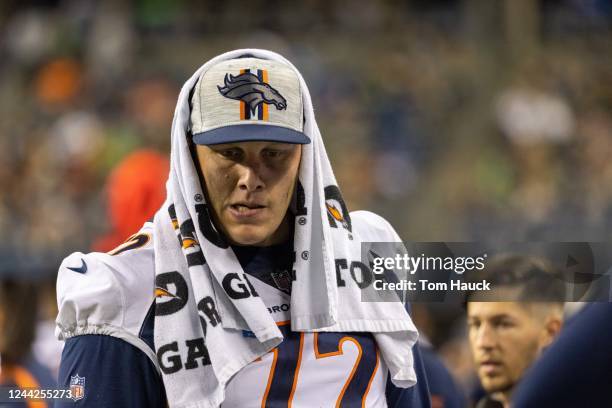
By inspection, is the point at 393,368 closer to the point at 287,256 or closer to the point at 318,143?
the point at 287,256

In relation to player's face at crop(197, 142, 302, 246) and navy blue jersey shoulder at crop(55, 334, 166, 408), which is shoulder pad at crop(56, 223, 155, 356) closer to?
navy blue jersey shoulder at crop(55, 334, 166, 408)

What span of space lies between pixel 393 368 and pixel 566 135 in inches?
287

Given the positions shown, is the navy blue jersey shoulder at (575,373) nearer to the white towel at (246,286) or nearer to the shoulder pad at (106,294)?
the white towel at (246,286)

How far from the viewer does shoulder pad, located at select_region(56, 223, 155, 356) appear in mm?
2242

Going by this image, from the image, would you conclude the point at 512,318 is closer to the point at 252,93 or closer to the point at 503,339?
the point at 503,339

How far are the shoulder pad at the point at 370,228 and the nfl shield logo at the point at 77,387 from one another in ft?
2.52

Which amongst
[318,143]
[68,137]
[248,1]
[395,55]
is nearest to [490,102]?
[395,55]

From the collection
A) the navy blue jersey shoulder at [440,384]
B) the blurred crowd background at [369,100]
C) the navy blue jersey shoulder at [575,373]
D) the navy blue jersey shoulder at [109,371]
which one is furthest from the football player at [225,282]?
the blurred crowd background at [369,100]

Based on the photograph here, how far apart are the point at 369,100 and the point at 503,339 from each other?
7.65 metres

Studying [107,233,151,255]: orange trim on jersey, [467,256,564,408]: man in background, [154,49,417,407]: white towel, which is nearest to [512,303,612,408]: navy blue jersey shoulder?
[154,49,417,407]: white towel

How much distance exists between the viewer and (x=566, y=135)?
371 inches


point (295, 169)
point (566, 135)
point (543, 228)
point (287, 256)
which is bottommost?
point (287, 256)

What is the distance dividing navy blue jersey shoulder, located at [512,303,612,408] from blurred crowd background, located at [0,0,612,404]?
20.1ft

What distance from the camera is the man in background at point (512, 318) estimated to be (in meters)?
2.55
